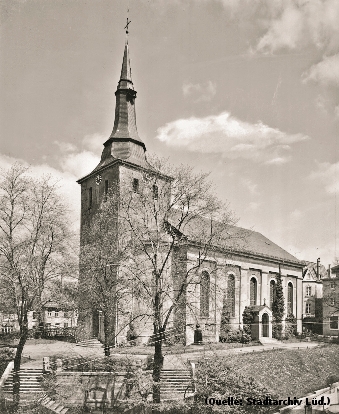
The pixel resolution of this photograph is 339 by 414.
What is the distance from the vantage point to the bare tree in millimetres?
19141

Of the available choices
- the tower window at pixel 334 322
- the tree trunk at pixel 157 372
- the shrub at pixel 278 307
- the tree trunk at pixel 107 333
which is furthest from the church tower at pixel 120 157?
the tower window at pixel 334 322

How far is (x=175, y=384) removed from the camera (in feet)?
66.1

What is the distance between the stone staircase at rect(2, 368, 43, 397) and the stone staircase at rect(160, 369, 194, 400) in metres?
6.04

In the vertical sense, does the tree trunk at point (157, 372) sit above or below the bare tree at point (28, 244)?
below

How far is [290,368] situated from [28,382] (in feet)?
51.7

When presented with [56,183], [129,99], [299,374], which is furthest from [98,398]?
[129,99]

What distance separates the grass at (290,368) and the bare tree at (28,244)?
35.2 feet

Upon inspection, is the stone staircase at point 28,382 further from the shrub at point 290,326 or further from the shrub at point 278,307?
the shrub at point 290,326

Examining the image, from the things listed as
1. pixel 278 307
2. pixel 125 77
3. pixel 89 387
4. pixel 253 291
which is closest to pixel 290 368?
pixel 89 387

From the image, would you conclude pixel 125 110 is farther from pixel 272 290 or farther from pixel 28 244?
pixel 272 290

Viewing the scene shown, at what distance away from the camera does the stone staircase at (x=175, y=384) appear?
63.5 feet

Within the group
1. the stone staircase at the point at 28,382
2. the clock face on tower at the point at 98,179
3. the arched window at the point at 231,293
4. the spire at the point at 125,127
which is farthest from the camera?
the arched window at the point at 231,293

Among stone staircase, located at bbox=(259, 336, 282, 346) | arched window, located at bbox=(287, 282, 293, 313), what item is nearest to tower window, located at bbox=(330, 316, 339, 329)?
arched window, located at bbox=(287, 282, 293, 313)

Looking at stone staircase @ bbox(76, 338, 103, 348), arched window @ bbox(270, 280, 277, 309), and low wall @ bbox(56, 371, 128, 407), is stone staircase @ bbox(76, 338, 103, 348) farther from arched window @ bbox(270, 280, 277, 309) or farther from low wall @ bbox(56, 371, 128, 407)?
arched window @ bbox(270, 280, 277, 309)
